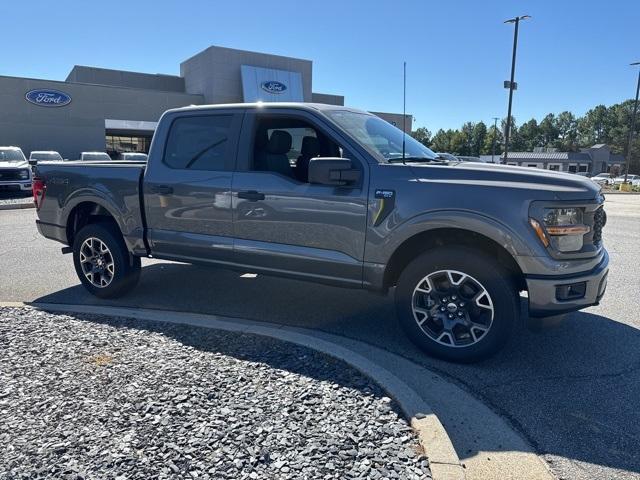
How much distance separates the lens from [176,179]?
5.09 meters

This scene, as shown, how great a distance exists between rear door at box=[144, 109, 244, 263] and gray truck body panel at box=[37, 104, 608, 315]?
14 millimetres

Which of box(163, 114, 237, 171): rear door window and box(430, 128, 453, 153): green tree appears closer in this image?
box(163, 114, 237, 171): rear door window

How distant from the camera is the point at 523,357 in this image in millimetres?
4094

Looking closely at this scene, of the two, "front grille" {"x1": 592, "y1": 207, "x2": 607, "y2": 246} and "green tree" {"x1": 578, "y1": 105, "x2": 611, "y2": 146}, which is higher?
"green tree" {"x1": 578, "y1": 105, "x2": 611, "y2": 146}

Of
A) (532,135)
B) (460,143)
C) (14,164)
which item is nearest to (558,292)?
(14,164)

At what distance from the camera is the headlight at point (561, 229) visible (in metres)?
3.55

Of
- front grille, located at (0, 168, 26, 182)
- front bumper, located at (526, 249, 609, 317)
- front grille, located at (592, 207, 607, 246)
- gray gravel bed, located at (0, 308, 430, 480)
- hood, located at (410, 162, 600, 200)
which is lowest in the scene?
gray gravel bed, located at (0, 308, 430, 480)

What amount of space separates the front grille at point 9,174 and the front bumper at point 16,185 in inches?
5.7

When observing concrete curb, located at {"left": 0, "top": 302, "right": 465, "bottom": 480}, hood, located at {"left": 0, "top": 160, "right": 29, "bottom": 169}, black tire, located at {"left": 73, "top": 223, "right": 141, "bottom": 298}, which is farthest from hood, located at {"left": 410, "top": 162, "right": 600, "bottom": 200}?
hood, located at {"left": 0, "top": 160, "right": 29, "bottom": 169}

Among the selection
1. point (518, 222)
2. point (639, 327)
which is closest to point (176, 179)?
point (518, 222)

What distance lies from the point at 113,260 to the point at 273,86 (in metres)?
39.1

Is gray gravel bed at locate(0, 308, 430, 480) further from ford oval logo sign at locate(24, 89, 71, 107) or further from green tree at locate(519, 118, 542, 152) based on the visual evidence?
green tree at locate(519, 118, 542, 152)

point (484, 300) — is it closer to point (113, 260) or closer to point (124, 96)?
point (113, 260)

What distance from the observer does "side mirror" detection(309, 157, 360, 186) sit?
157 inches
